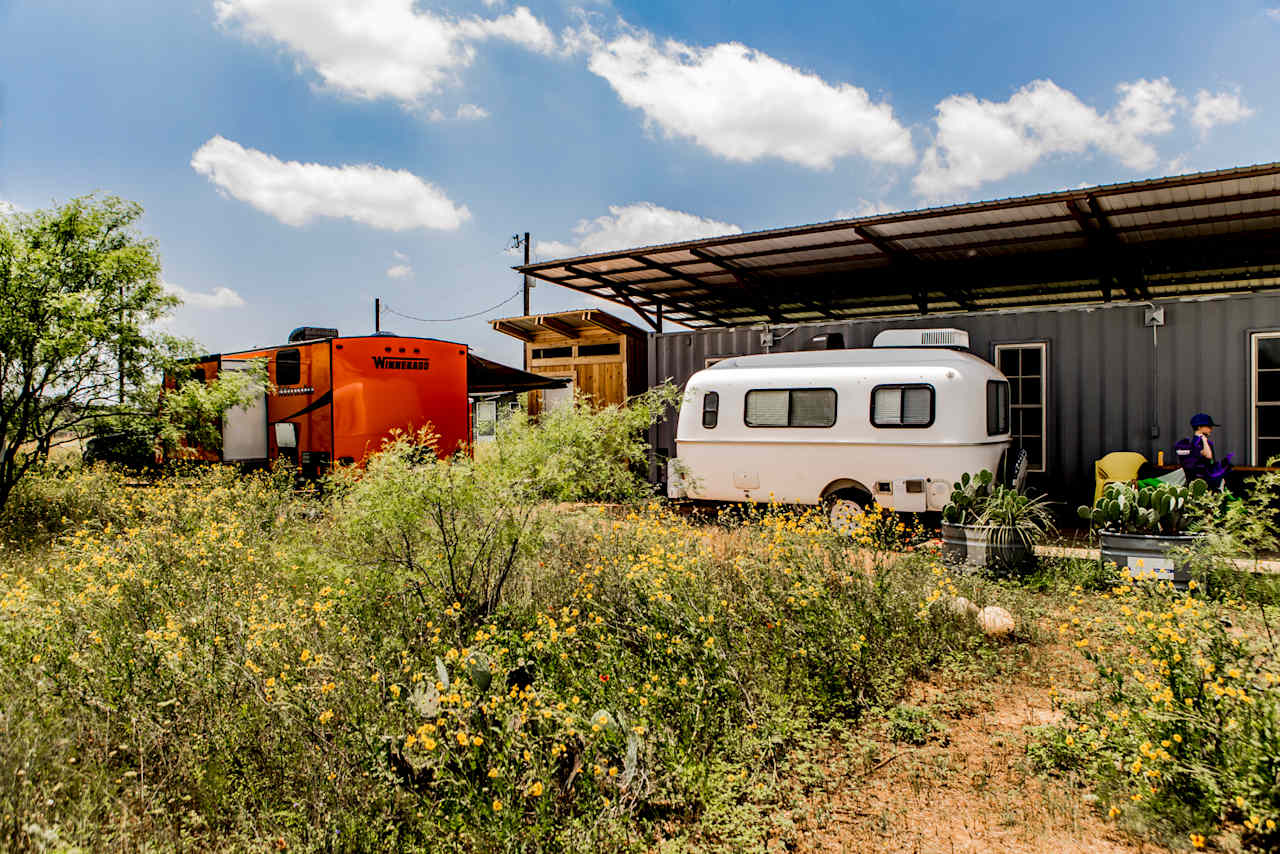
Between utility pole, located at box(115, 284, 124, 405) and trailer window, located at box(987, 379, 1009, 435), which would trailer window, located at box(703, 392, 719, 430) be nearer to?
trailer window, located at box(987, 379, 1009, 435)

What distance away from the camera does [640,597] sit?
16.8 ft

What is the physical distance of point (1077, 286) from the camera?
15383 mm

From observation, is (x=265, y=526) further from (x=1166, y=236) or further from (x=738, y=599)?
(x=1166, y=236)

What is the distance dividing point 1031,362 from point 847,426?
140 inches

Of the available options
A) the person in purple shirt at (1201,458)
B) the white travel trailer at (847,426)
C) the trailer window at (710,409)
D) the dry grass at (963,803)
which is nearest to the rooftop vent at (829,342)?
the white travel trailer at (847,426)

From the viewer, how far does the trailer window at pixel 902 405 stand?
8812 millimetres

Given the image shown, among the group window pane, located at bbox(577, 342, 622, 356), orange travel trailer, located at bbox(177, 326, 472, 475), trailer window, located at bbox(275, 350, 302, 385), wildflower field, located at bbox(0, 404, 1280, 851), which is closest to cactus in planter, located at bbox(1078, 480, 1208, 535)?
wildflower field, located at bbox(0, 404, 1280, 851)

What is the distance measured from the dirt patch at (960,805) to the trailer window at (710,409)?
6.55 metres

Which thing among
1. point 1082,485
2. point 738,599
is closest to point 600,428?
point 738,599

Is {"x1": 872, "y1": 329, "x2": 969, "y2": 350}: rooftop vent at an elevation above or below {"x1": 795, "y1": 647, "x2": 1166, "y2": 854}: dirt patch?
above

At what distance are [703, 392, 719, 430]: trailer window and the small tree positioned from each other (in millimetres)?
7571

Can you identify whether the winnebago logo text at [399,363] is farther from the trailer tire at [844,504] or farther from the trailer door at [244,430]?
the trailer tire at [844,504]

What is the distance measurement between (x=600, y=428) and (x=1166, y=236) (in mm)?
9598

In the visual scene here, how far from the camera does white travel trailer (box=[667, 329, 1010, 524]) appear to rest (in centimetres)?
874
